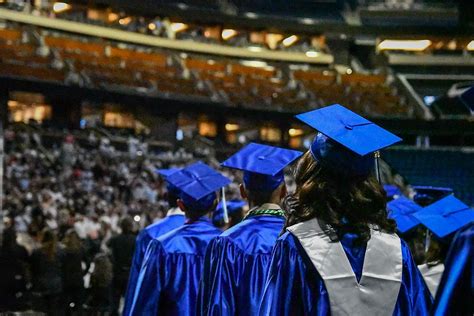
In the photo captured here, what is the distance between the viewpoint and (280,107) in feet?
128

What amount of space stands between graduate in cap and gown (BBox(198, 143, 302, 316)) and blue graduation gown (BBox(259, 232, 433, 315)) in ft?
3.68

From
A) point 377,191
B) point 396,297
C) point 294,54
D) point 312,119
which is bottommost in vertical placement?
point 396,297

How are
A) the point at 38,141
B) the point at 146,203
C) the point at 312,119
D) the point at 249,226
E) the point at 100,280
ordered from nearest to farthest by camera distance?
the point at 312,119 → the point at 249,226 → the point at 100,280 → the point at 146,203 → the point at 38,141

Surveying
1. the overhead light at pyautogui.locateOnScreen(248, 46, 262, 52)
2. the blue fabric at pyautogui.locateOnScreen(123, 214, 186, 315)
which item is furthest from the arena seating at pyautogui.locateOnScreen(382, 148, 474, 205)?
the blue fabric at pyautogui.locateOnScreen(123, 214, 186, 315)

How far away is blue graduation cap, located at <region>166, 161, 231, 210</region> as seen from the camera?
17.3 ft

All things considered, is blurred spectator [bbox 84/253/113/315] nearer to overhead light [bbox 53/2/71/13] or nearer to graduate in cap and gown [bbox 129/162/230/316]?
graduate in cap and gown [bbox 129/162/230/316]

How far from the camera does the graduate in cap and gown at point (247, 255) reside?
12.6 ft

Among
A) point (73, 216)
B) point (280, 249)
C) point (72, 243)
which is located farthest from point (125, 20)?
point (280, 249)

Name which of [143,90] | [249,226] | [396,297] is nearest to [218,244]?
[249,226]

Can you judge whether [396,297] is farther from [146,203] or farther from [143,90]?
[143,90]

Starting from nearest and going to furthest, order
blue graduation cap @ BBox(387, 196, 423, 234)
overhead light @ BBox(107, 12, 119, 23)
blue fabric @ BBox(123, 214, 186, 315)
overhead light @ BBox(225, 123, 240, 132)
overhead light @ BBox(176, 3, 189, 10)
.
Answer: blue fabric @ BBox(123, 214, 186, 315) < blue graduation cap @ BBox(387, 196, 423, 234) < overhead light @ BBox(107, 12, 119, 23) < overhead light @ BBox(176, 3, 189, 10) < overhead light @ BBox(225, 123, 240, 132)

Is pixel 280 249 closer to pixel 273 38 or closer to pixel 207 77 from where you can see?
pixel 207 77

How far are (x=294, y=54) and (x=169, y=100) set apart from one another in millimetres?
9880

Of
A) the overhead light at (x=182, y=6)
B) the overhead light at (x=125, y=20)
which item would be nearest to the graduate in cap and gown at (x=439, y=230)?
the overhead light at (x=125, y=20)
